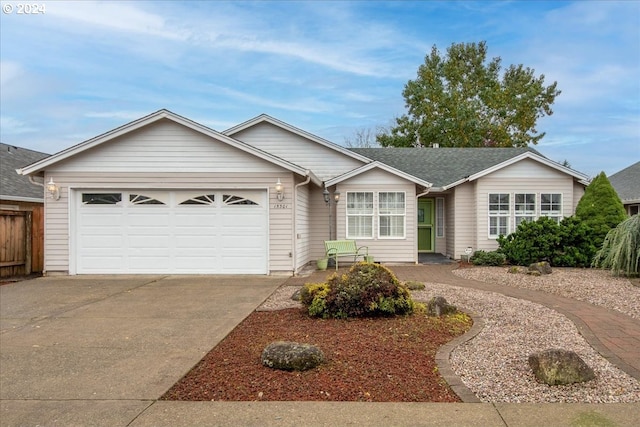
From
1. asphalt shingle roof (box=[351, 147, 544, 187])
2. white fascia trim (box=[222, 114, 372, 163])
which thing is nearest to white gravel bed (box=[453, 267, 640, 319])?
asphalt shingle roof (box=[351, 147, 544, 187])

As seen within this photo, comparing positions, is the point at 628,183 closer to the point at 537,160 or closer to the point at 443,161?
the point at 537,160

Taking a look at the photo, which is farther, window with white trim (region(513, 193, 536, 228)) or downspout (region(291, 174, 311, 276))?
window with white trim (region(513, 193, 536, 228))

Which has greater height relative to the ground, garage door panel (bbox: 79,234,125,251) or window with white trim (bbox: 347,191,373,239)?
window with white trim (bbox: 347,191,373,239)

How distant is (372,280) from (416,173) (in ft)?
36.5

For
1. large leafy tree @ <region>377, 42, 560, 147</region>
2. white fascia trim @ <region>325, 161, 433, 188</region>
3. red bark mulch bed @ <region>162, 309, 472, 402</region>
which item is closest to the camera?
red bark mulch bed @ <region>162, 309, 472, 402</region>

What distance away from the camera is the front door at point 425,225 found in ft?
55.4

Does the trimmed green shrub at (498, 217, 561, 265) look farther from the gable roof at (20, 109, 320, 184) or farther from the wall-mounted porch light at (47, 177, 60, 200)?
the wall-mounted porch light at (47, 177, 60, 200)

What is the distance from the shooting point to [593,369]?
4164mm

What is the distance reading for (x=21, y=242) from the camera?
11914 mm

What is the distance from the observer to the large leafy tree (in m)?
30.1

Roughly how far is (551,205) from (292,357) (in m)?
13.5

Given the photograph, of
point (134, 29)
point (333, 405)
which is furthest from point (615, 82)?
point (333, 405)

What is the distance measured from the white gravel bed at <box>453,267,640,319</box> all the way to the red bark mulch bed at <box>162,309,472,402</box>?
355 centimetres

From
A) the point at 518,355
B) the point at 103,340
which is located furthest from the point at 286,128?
the point at 518,355
